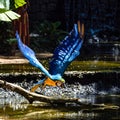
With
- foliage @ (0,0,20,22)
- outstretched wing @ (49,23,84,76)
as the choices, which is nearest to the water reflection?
outstretched wing @ (49,23,84,76)

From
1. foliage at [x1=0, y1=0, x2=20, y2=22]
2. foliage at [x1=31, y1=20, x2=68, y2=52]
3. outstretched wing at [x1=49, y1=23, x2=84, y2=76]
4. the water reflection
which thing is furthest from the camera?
foliage at [x1=31, y1=20, x2=68, y2=52]

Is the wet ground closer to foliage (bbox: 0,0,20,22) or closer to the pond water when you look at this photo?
the pond water

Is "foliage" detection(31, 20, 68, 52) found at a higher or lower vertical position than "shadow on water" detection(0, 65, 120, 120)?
higher

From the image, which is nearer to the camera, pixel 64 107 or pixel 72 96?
pixel 64 107

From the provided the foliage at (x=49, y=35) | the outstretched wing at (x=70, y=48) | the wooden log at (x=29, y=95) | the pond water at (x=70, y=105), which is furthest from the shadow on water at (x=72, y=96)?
the foliage at (x=49, y=35)

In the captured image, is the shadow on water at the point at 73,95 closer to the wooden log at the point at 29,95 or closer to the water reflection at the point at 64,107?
the water reflection at the point at 64,107

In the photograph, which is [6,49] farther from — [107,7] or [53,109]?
[107,7]

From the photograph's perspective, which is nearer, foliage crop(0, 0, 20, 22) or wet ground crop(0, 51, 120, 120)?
foliage crop(0, 0, 20, 22)

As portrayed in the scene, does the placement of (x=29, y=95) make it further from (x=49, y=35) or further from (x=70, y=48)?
(x=49, y=35)

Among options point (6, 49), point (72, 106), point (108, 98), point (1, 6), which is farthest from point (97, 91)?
point (6, 49)

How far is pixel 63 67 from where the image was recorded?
6617 mm

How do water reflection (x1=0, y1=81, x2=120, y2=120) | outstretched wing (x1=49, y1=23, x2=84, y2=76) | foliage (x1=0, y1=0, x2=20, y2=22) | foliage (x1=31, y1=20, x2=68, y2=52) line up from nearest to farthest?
foliage (x1=0, y1=0, x2=20, y2=22), water reflection (x1=0, y1=81, x2=120, y2=120), outstretched wing (x1=49, y1=23, x2=84, y2=76), foliage (x1=31, y1=20, x2=68, y2=52)

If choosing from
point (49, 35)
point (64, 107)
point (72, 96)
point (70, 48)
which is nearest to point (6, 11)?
point (70, 48)

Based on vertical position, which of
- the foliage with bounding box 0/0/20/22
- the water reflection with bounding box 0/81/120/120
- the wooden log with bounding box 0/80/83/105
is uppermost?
the foliage with bounding box 0/0/20/22
